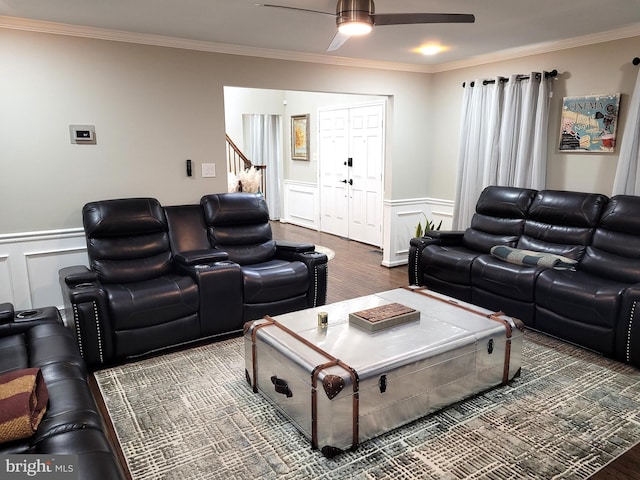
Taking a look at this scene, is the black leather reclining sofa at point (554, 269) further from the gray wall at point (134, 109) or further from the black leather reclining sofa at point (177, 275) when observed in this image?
the black leather reclining sofa at point (177, 275)

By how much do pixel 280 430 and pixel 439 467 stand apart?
830 millimetres

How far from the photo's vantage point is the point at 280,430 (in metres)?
→ 2.49

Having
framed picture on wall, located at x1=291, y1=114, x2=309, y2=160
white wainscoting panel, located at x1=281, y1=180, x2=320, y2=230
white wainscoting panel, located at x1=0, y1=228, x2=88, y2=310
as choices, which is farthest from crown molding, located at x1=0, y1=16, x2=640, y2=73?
white wainscoting panel, located at x1=281, y1=180, x2=320, y2=230

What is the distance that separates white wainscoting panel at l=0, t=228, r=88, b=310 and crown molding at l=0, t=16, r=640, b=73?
5.22ft

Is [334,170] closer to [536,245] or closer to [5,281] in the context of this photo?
[536,245]

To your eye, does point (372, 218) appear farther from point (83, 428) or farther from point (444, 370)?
point (83, 428)

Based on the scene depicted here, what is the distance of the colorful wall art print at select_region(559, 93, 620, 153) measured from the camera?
410 cm

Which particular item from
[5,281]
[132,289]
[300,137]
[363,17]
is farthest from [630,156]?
[300,137]

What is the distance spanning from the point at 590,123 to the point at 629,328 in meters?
2.07

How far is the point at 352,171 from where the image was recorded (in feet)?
23.7

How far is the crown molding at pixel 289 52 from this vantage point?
358 cm

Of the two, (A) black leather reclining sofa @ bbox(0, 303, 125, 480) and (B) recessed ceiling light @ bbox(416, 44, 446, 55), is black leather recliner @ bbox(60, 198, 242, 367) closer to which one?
(A) black leather reclining sofa @ bbox(0, 303, 125, 480)

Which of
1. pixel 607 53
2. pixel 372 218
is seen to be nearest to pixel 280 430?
pixel 607 53

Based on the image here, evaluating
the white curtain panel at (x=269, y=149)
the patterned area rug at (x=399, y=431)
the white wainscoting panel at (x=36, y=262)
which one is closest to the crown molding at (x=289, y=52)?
the white wainscoting panel at (x=36, y=262)
